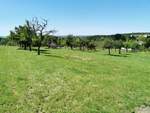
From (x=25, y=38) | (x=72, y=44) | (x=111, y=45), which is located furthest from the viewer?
(x=72, y=44)

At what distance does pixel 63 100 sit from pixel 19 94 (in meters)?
3.08

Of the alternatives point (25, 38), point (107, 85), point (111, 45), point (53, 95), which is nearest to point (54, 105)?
point (53, 95)

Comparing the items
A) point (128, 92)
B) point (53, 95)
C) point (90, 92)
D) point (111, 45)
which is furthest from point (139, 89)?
point (111, 45)

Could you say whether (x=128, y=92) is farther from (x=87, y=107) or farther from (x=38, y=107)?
(x=38, y=107)

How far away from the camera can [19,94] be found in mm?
18828

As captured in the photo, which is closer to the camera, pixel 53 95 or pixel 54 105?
pixel 54 105

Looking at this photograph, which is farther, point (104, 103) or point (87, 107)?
point (104, 103)

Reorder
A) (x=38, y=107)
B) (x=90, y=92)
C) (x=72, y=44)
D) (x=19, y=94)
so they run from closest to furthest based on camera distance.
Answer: (x=38, y=107) < (x=19, y=94) < (x=90, y=92) < (x=72, y=44)

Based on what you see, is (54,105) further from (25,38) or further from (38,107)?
(25,38)

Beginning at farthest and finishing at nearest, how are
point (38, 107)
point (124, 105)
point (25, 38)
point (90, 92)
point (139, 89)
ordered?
1. point (25, 38)
2. point (139, 89)
3. point (90, 92)
4. point (124, 105)
5. point (38, 107)

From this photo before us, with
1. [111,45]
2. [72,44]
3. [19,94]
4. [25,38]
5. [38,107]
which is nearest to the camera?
[38,107]

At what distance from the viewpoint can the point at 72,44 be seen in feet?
496

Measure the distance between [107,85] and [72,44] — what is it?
127m

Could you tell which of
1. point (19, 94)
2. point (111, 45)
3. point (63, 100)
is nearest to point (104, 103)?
point (63, 100)
